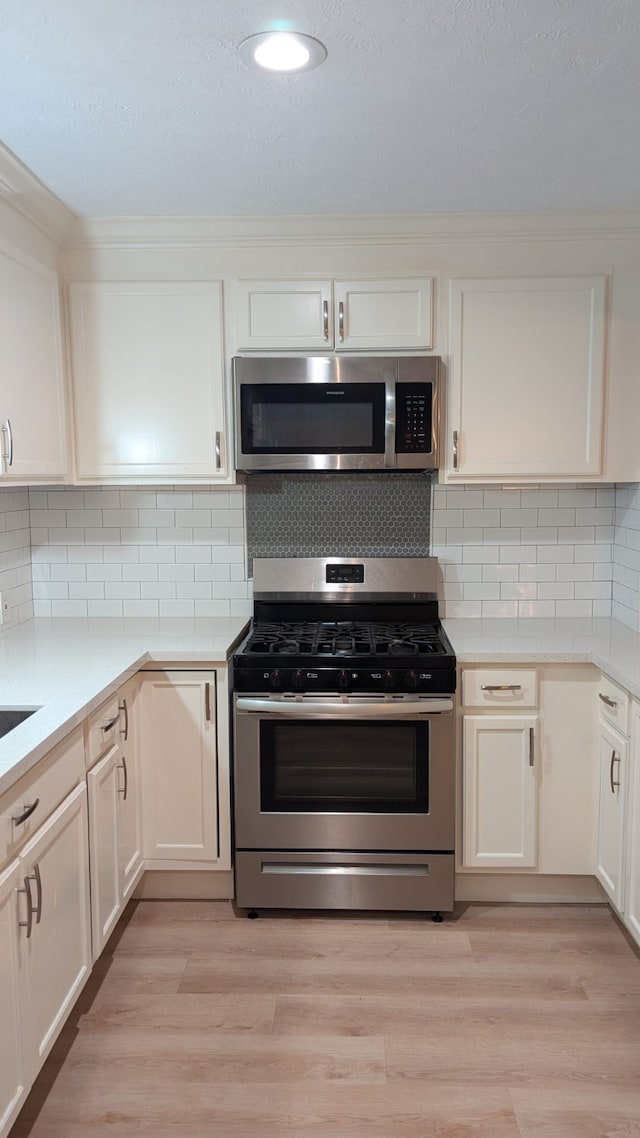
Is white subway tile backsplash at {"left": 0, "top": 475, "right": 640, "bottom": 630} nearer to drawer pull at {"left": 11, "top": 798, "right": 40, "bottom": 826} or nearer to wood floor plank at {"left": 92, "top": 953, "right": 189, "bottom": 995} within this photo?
wood floor plank at {"left": 92, "top": 953, "right": 189, "bottom": 995}

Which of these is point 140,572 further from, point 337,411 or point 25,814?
point 25,814

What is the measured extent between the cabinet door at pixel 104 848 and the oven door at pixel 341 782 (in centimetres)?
45

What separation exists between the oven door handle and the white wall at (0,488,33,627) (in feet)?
3.72

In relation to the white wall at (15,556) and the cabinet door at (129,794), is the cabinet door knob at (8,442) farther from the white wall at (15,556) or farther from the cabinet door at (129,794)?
the cabinet door at (129,794)

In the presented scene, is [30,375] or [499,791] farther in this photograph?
[499,791]

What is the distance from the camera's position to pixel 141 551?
318cm

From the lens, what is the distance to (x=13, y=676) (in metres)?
2.25

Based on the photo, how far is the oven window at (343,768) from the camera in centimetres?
260

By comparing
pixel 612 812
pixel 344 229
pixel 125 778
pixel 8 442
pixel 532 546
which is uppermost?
pixel 344 229

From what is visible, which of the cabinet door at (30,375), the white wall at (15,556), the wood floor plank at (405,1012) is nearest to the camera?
the wood floor plank at (405,1012)

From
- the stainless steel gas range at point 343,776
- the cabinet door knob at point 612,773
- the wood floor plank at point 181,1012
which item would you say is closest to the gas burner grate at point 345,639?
the stainless steel gas range at point 343,776

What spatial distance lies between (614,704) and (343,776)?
3.01 feet

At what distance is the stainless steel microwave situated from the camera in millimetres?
2752

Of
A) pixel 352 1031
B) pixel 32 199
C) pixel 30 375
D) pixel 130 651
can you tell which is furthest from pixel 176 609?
pixel 352 1031
